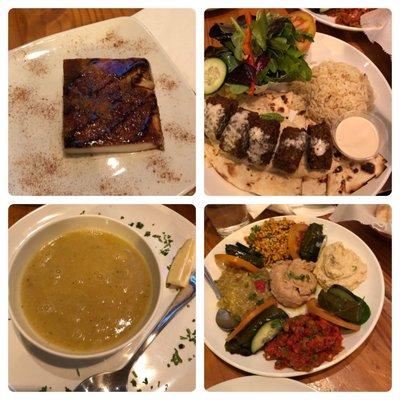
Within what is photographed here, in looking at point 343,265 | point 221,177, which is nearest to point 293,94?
point 221,177

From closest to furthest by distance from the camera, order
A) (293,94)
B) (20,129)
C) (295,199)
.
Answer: (295,199)
(20,129)
(293,94)

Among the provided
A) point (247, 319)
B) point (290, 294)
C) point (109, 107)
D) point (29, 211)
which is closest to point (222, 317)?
point (247, 319)

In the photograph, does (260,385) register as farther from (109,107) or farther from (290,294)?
(109,107)

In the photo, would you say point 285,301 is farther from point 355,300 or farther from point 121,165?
point 121,165

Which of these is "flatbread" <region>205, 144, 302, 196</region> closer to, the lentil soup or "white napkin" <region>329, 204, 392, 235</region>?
"white napkin" <region>329, 204, 392, 235</region>

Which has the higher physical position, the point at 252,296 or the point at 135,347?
the point at 252,296

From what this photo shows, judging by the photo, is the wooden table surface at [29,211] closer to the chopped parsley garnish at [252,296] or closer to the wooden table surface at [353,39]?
the chopped parsley garnish at [252,296]

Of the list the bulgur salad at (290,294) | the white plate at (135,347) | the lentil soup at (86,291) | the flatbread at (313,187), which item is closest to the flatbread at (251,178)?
the flatbread at (313,187)
